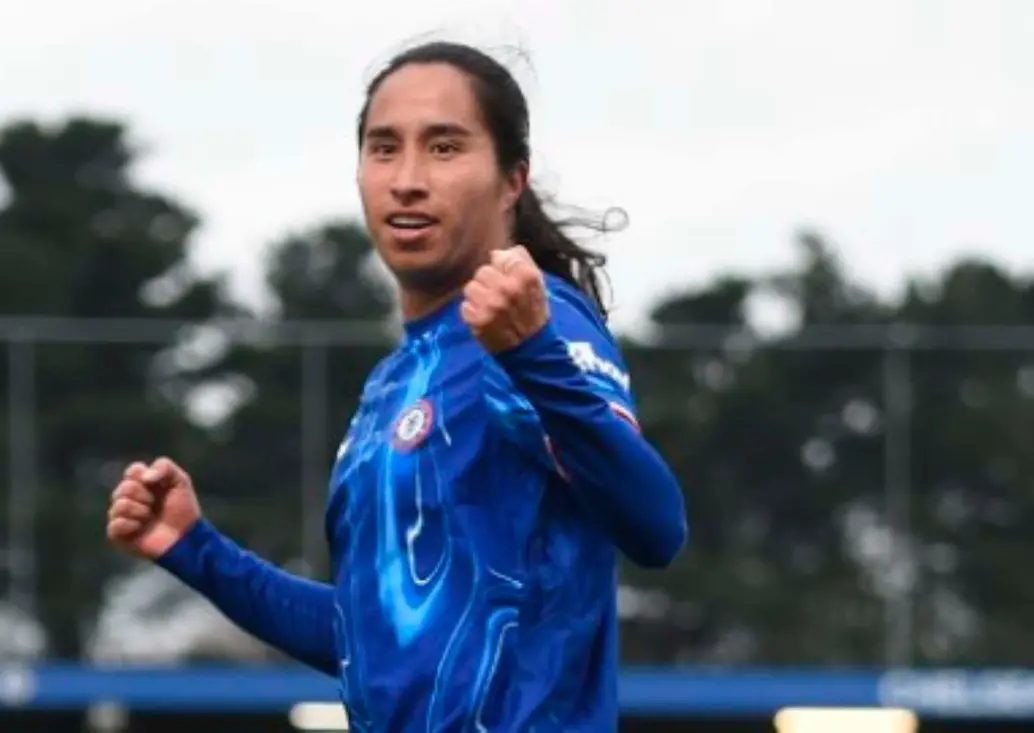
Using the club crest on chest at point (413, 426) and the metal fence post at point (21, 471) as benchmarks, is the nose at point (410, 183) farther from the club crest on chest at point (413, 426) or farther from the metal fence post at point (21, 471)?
the metal fence post at point (21, 471)

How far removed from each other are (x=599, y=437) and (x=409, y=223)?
1.20ft

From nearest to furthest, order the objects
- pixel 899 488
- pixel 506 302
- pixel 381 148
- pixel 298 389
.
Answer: pixel 506 302 < pixel 381 148 < pixel 899 488 < pixel 298 389

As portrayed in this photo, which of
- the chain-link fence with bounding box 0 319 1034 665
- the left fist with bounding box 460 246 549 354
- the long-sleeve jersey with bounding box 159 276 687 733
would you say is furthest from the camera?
the chain-link fence with bounding box 0 319 1034 665

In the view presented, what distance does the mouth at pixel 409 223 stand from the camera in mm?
3629

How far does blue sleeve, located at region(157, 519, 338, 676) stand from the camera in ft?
13.5

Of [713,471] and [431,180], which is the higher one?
[431,180]

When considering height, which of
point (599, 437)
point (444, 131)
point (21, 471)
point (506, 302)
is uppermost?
point (444, 131)

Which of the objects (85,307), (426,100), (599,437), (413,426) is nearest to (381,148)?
(426,100)

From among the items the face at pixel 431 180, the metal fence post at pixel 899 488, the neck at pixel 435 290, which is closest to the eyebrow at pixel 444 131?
the face at pixel 431 180

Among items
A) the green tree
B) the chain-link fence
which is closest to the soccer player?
the chain-link fence

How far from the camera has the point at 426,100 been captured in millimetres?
3678

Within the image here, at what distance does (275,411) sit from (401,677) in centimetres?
1375

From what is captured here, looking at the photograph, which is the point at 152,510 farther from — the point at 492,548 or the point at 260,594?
→ the point at 492,548

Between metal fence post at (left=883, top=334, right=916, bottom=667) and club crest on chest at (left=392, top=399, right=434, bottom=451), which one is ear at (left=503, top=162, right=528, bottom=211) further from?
metal fence post at (left=883, top=334, right=916, bottom=667)
